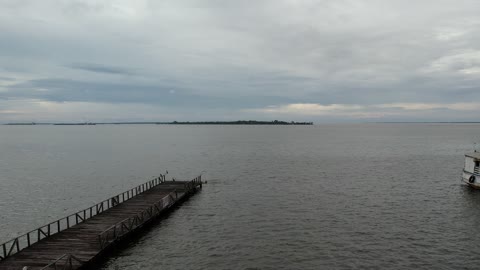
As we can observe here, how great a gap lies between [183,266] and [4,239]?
19.3 metres

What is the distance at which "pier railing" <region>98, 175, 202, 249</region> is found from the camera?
27.6 m

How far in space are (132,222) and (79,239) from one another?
5694 mm

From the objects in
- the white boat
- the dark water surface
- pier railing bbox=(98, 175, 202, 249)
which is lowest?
the dark water surface

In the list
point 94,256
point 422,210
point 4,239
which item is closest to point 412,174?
point 422,210

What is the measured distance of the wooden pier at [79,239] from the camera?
2295 cm

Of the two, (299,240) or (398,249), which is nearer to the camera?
(398,249)

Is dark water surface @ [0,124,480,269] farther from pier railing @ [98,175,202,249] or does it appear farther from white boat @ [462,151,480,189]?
white boat @ [462,151,480,189]

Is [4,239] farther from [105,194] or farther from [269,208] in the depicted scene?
[269,208]

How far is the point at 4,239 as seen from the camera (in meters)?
32.8

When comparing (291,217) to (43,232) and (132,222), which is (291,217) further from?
(43,232)

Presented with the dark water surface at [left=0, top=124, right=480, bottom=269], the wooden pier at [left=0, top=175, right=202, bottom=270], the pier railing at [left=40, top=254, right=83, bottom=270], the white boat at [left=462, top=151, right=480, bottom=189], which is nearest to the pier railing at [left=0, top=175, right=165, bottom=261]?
the wooden pier at [left=0, top=175, right=202, bottom=270]

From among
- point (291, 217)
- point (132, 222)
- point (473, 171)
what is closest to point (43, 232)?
point (132, 222)

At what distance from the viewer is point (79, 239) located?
27672mm

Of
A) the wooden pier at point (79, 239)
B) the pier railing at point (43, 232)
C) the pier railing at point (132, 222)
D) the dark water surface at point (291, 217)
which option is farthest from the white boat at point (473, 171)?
the pier railing at point (43, 232)
